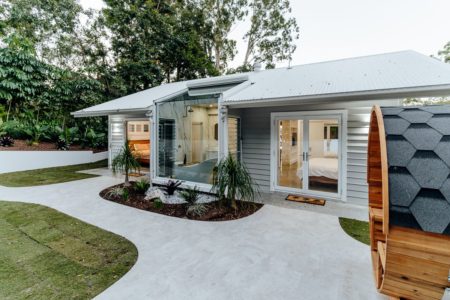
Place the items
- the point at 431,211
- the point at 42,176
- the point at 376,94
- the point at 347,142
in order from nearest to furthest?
the point at 431,211 < the point at 376,94 < the point at 347,142 < the point at 42,176

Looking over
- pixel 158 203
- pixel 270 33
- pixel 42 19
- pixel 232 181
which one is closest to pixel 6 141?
pixel 42 19

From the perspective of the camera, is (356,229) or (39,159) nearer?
(356,229)

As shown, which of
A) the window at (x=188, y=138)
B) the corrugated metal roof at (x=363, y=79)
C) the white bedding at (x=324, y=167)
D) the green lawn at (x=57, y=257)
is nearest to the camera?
the green lawn at (x=57, y=257)

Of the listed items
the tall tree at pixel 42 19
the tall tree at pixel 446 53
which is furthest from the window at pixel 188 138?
the tall tree at pixel 446 53

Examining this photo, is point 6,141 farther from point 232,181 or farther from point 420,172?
point 420,172

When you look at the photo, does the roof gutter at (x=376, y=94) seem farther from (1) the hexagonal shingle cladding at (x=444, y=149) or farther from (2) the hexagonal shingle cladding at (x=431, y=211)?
(2) the hexagonal shingle cladding at (x=431, y=211)

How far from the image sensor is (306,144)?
6.18m

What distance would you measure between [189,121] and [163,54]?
34.0ft

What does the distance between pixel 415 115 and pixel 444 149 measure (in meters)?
0.32

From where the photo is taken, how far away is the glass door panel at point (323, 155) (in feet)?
19.3

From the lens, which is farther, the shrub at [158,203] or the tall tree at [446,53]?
the tall tree at [446,53]

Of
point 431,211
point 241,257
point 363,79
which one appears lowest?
point 241,257

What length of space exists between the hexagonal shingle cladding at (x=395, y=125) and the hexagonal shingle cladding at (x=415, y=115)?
0.04 metres

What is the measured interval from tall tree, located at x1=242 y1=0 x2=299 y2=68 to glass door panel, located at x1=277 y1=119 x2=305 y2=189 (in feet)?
37.6
